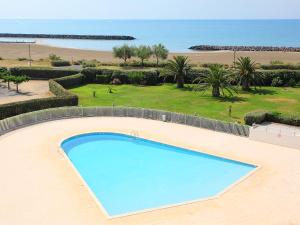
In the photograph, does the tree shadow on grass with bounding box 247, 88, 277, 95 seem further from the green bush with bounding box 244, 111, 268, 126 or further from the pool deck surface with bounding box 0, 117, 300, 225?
the pool deck surface with bounding box 0, 117, 300, 225

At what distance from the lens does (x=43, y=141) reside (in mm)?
25844

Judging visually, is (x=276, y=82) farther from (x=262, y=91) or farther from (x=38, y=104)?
(x=38, y=104)

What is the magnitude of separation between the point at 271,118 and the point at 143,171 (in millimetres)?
13293

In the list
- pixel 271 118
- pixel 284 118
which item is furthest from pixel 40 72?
pixel 284 118

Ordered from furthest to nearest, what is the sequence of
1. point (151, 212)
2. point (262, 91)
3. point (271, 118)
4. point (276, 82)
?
point (276, 82) → point (262, 91) → point (271, 118) → point (151, 212)

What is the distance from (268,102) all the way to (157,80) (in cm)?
1512

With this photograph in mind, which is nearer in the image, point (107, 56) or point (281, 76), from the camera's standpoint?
point (281, 76)

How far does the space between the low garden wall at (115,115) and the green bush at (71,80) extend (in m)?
13.8

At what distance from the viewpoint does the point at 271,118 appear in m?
31.2

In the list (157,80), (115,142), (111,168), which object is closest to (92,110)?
(115,142)

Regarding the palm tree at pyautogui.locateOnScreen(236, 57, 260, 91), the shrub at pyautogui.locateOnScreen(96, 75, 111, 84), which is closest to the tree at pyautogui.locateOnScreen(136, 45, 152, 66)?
the shrub at pyautogui.locateOnScreen(96, 75, 111, 84)

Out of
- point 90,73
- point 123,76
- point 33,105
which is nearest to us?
point 33,105

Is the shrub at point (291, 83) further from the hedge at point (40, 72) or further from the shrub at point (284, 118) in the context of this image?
the hedge at point (40, 72)

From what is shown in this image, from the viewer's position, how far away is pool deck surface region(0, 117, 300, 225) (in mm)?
16422
